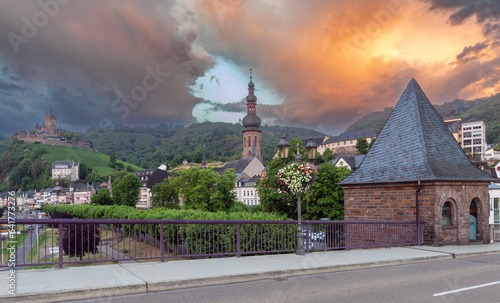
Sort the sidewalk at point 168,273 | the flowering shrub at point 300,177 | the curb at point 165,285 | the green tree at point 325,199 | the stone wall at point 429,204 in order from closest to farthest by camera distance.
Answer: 1. the curb at point 165,285
2. the sidewalk at point 168,273
3. the flowering shrub at point 300,177
4. the stone wall at point 429,204
5. the green tree at point 325,199

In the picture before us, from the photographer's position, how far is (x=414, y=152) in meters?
Answer: 17.8

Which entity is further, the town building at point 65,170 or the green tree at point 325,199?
the town building at point 65,170

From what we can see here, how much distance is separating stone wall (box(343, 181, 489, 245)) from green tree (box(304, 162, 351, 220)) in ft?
52.8

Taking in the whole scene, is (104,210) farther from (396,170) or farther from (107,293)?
(107,293)

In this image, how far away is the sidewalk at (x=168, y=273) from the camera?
6.62m

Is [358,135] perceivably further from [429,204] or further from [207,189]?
[429,204]

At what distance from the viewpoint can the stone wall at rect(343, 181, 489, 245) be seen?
15495 millimetres

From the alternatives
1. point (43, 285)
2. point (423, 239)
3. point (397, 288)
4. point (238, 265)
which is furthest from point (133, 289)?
point (423, 239)

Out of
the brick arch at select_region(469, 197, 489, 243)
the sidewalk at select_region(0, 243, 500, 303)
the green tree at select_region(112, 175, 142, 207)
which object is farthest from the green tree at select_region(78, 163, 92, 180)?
the sidewalk at select_region(0, 243, 500, 303)

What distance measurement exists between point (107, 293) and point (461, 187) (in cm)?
1627

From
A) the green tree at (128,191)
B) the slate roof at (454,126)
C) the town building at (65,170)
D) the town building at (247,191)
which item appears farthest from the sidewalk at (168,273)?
the town building at (65,170)

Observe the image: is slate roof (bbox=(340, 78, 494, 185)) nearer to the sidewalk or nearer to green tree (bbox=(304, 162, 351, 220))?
the sidewalk

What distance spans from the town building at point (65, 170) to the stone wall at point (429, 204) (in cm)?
18959

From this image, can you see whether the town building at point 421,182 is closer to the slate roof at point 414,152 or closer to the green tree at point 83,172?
the slate roof at point 414,152
